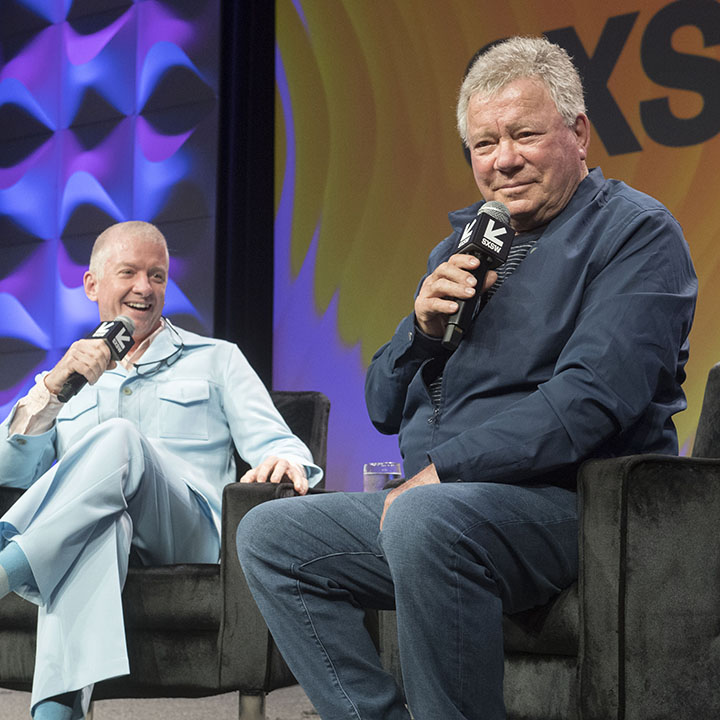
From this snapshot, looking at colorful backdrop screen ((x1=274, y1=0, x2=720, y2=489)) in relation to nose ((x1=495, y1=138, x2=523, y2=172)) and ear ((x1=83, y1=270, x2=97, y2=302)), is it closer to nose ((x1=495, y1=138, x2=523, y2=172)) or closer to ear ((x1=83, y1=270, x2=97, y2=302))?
ear ((x1=83, y1=270, x2=97, y2=302))

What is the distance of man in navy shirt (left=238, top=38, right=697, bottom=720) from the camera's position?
4.09 ft

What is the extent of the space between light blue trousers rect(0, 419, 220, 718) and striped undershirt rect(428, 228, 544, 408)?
2.29 ft

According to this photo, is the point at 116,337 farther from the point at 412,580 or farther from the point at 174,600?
the point at 412,580

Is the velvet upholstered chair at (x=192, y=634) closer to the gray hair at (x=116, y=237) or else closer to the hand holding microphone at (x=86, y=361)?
the hand holding microphone at (x=86, y=361)

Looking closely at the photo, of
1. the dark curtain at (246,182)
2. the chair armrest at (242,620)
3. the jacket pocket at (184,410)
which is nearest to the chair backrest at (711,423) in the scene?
the chair armrest at (242,620)

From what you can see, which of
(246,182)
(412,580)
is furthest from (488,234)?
(246,182)

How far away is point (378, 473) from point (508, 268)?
197 cm

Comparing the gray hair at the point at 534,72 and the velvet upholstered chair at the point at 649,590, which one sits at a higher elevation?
the gray hair at the point at 534,72

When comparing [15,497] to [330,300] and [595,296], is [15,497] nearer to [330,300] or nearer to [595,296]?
[595,296]

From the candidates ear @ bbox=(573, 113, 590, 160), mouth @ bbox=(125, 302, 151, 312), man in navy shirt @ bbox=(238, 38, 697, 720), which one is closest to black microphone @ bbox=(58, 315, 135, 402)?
mouth @ bbox=(125, 302, 151, 312)

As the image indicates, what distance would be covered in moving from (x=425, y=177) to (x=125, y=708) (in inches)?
83.8

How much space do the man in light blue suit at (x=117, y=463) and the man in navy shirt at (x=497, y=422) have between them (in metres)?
0.44

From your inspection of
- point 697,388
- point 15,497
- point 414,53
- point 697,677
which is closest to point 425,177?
point 414,53

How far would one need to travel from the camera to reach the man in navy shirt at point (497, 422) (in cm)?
125
